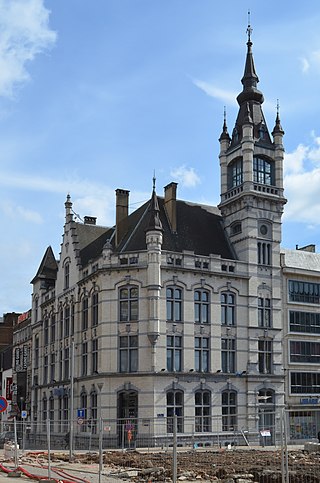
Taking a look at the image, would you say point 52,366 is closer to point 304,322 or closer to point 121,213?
A: point 121,213

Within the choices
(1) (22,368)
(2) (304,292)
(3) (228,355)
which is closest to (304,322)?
(2) (304,292)

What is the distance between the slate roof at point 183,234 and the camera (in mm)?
62438

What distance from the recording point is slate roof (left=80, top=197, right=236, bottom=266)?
62.4 meters

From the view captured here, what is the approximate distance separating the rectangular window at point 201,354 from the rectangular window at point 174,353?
1.50 meters

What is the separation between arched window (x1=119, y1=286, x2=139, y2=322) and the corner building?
10cm

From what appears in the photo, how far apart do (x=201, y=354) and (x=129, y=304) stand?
7.47m

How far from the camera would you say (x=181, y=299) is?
6075 cm

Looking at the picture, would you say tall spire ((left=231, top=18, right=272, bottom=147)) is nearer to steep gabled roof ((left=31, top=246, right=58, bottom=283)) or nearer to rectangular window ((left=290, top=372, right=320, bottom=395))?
rectangular window ((left=290, top=372, right=320, bottom=395))

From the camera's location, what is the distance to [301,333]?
6756 centimetres

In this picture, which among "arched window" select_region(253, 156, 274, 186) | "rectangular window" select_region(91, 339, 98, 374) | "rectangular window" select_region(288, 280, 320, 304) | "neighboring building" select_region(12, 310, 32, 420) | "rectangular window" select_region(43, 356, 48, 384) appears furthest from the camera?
"neighboring building" select_region(12, 310, 32, 420)

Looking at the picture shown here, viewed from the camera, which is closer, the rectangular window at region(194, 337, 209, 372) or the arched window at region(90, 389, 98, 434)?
the arched window at region(90, 389, 98, 434)

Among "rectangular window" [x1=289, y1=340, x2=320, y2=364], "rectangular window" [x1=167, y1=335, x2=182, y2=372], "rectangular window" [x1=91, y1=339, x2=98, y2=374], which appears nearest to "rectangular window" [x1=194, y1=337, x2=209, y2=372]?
"rectangular window" [x1=167, y1=335, x2=182, y2=372]

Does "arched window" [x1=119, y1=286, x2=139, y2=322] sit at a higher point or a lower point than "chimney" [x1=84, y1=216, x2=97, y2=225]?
lower

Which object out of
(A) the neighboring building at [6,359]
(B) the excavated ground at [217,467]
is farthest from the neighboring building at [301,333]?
(A) the neighboring building at [6,359]
